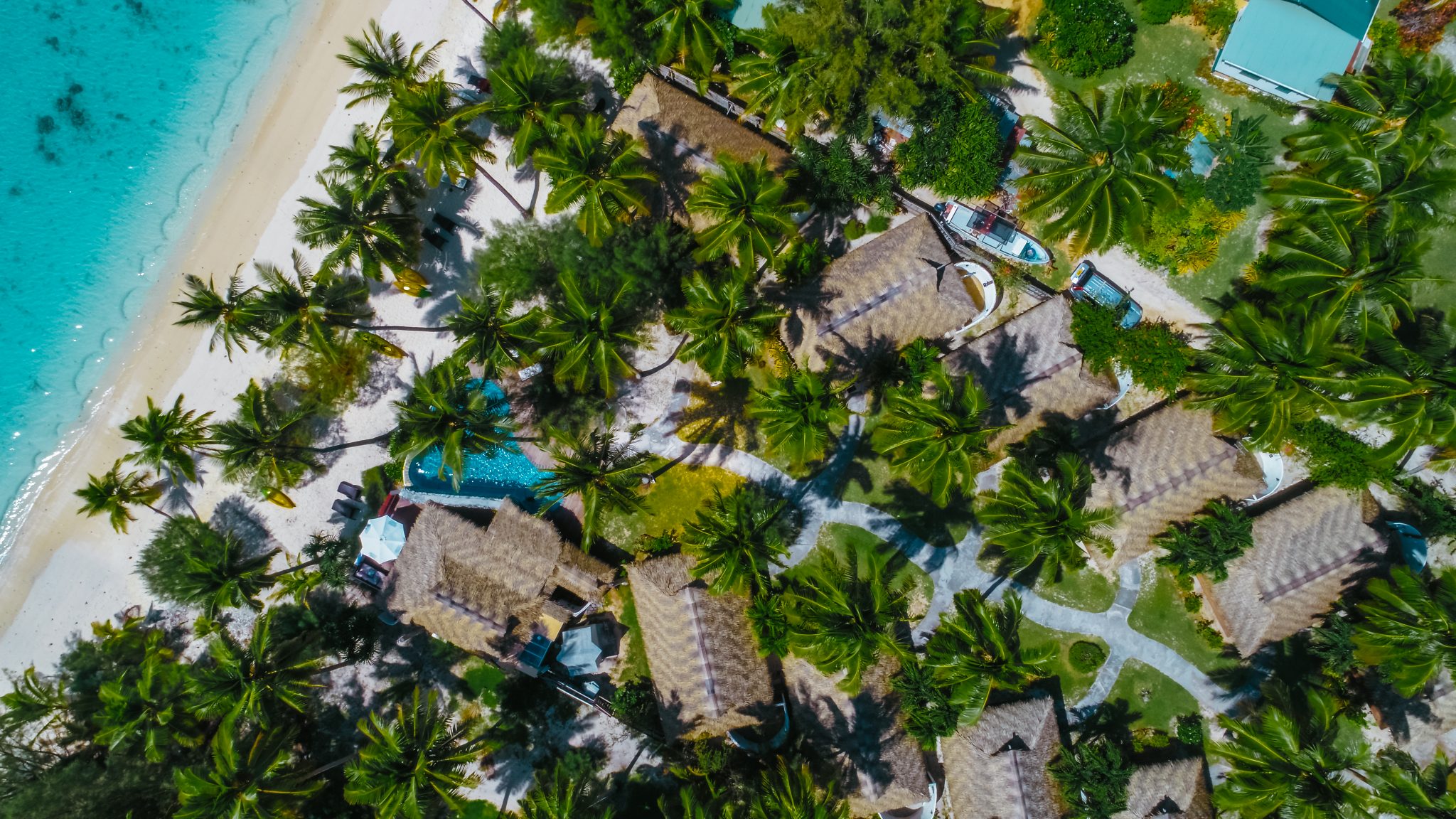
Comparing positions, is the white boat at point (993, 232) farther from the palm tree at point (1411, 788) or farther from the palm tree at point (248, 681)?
the palm tree at point (248, 681)

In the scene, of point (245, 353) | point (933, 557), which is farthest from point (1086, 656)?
point (245, 353)

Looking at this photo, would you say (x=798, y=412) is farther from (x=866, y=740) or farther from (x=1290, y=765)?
(x=1290, y=765)

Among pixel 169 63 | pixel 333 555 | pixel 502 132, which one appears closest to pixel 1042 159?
pixel 502 132

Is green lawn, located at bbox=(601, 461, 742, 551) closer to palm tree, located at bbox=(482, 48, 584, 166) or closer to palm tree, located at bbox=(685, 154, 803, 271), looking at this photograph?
palm tree, located at bbox=(685, 154, 803, 271)

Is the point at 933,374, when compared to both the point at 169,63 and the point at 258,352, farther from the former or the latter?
the point at 169,63

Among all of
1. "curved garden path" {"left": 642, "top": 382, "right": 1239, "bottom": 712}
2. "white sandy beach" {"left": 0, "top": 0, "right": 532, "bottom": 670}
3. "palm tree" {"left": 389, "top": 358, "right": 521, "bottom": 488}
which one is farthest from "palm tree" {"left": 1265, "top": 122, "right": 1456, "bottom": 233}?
"palm tree" {"left": 389, "top": 358, "right": 521, "bottom": 488}
